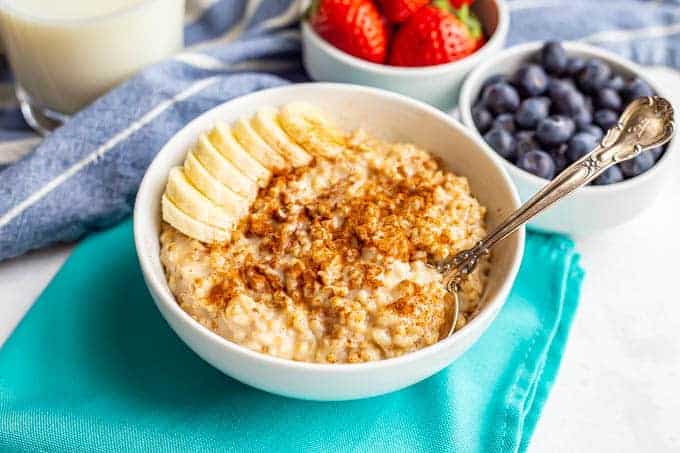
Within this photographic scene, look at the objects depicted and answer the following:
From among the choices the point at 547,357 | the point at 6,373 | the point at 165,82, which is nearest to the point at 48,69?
the point at 165,82

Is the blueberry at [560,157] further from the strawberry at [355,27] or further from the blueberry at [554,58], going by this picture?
the strawberry at [355,27]

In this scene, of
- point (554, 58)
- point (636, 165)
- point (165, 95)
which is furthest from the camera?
point (554, 58)

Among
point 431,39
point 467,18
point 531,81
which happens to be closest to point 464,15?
point 467,18

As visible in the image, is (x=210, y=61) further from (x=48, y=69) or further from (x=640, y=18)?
(x=640, y=18)

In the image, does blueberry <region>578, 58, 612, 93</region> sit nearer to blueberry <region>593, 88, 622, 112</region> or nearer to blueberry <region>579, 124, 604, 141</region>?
blueberry <region>593, 88, 622, 112</region>

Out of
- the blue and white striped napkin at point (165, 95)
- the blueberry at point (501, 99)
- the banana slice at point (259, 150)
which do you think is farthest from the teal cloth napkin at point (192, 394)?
the blueberry at point (501, 99)

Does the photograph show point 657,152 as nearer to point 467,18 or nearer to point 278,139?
point 467,18
